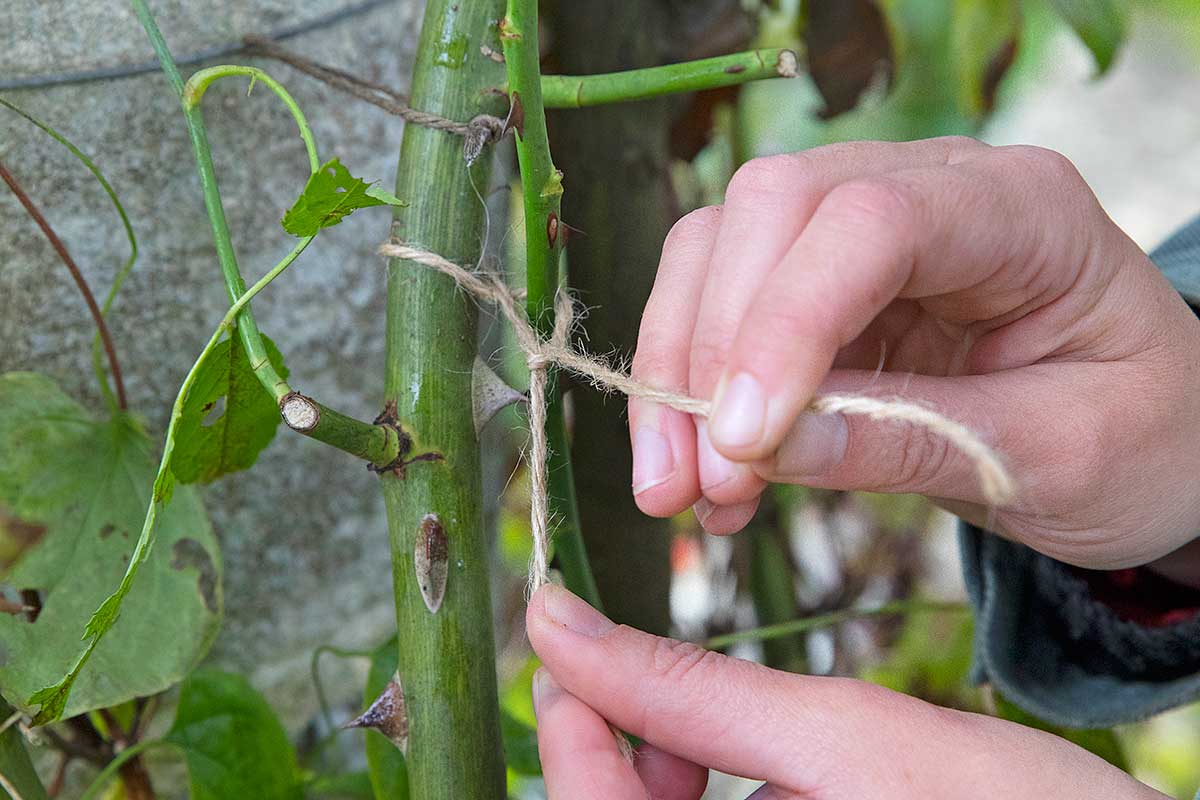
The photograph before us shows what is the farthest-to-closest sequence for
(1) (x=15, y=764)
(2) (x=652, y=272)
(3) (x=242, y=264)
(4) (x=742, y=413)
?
(2) (x=652, y=272) → (3) (x=242, y=264) → (1) (x=15, y=764) → (4) (x=742, y=413)

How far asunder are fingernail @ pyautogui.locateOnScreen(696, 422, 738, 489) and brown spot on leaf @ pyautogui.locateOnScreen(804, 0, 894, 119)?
470 mm

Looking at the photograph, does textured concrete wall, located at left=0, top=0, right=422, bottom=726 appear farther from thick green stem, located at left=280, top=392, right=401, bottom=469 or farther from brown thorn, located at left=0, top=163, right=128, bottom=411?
thick green stem, located at left=280, top=392, right=401, bottom=469

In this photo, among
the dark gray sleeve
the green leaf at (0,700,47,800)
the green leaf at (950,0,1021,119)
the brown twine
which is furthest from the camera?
the green leaf at (950,0,1021,119)

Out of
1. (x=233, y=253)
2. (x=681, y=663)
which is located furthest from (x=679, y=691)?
(x=233, y=253)

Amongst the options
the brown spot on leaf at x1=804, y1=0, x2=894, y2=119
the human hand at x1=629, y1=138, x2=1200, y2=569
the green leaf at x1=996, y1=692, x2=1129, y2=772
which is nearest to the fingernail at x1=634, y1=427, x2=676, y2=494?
the human hand at x1=629, y1=138, x2=1200, y2=569

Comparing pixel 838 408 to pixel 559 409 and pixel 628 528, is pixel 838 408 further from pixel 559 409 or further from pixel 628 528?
pixel 628 528

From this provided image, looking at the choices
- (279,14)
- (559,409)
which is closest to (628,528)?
(559,409)

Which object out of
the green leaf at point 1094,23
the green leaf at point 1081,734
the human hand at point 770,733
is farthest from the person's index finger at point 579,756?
the green leaf at point 1094,23

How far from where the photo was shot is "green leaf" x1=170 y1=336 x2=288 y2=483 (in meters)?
0.39

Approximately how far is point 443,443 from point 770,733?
0.15 metres

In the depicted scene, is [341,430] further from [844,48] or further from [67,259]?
[844,48]

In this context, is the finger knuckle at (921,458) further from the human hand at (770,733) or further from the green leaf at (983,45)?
the green leaf at (983,45)

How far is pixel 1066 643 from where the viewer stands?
61 cm

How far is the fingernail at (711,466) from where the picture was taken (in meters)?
0.35
